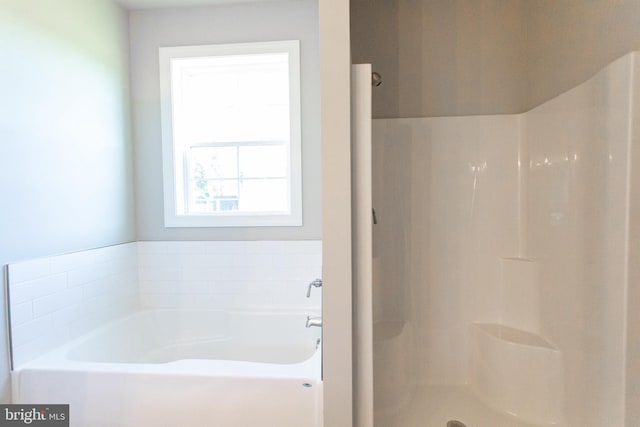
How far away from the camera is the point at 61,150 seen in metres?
1.89

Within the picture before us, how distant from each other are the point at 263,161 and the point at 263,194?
258 millimetres

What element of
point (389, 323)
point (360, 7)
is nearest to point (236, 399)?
point (389, 323)

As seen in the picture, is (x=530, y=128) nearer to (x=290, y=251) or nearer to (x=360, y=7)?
(x=360, y=7)

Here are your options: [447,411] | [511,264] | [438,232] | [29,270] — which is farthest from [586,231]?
[29,270]

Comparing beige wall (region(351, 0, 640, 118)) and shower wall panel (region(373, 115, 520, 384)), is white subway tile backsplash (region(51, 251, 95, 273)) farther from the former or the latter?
beige wall (region(351, 0, 640, 118))

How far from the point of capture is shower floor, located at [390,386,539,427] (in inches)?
65.5

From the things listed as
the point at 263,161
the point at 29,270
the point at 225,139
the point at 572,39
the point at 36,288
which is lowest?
the point at 36,288

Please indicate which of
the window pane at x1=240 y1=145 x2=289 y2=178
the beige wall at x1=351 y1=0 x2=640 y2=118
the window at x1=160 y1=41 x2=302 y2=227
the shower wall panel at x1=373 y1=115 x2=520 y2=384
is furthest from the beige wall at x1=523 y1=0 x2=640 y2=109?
the window pane at x1=240 y1=145 x2=289 y2=178

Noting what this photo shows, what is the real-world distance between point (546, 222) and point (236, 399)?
1744 millimetres

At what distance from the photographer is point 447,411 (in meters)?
1.74

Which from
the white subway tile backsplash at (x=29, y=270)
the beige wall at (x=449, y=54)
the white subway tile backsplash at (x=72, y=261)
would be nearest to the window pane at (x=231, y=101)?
the beige wall at (x=449, y=54)

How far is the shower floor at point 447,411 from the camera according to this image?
1664mm

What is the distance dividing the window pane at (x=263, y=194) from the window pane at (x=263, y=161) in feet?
0.18

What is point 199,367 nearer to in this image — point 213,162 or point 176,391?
point 176,391
